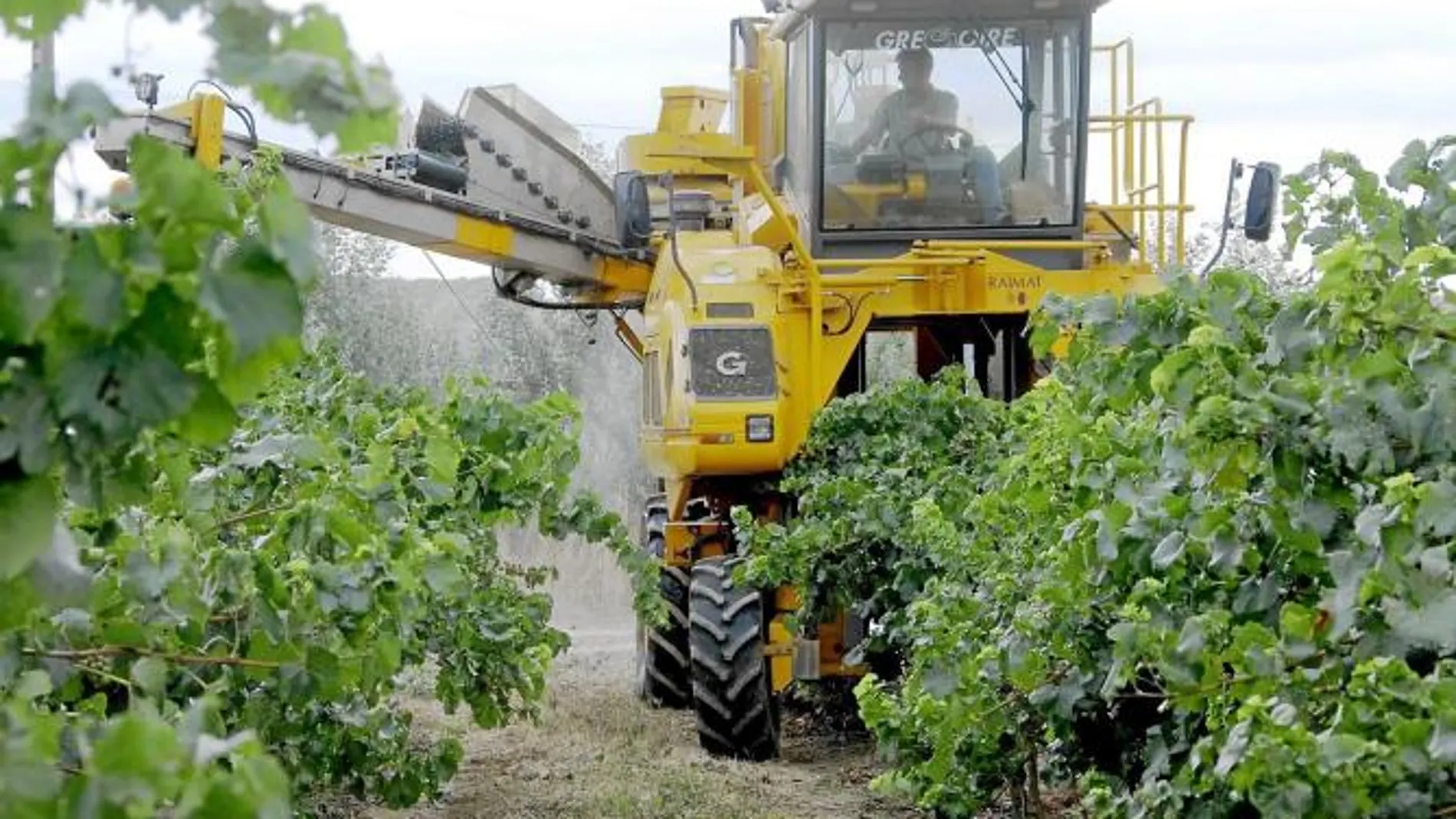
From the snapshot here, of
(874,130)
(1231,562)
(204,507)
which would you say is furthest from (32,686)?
(874,130)

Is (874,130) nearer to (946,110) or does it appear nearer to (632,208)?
(946,110)

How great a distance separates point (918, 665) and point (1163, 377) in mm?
2415

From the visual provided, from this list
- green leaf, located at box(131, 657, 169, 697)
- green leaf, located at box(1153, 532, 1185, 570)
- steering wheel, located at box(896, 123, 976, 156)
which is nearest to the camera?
green leaf, located at box(131, 657, 169, 697)

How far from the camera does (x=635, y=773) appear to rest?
1154 centimetres

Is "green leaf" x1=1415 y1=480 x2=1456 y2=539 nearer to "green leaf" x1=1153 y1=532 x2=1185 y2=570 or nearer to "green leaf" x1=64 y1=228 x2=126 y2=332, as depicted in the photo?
"green leaf" x1=1153 y1=532 x2=1185 y2=570

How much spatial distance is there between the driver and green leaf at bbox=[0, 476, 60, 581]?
33.6 ft

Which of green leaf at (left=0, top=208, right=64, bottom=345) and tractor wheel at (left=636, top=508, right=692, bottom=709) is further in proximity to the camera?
tractor wheel at (left=636, top=508, right=692, bottom=709)

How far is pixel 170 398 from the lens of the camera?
8.36ft

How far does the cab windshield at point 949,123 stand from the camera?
41.5 ft

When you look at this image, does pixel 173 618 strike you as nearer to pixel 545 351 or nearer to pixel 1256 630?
pixel 1256 630

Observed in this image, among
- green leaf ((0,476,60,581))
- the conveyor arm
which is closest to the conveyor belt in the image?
the conveyor arm

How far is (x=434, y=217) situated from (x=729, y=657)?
11.1 feet

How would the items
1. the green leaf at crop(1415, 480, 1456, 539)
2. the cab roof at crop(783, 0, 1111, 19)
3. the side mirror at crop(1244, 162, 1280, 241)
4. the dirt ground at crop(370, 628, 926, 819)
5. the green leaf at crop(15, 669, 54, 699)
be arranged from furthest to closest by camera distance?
the cab roof at crop(783, 0, 1111, 19) < the side mirror at crop(1244, 162, 1280, 241) < the dirt ground at crop(370, 628, 926, 819) < the green leaf at crop(1415, 480, 1456, 539) < the green leaf at crop(15, 669, 54, 699)

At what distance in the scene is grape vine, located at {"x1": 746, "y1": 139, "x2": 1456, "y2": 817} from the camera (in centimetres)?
434
